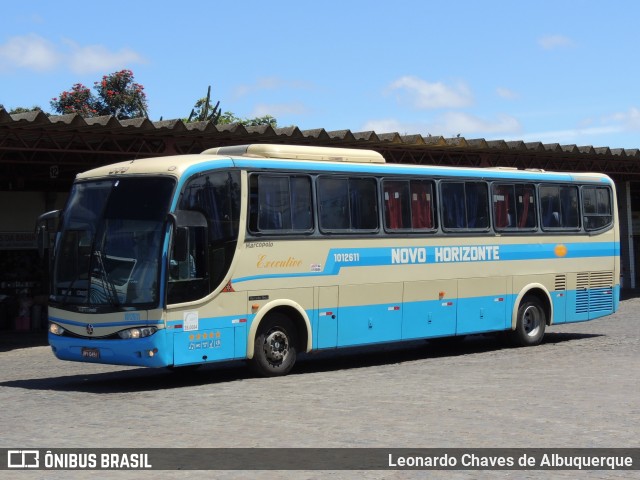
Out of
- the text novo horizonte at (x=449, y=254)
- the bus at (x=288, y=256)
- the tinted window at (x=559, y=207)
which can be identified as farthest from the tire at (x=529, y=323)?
the tinted window at (x=559, y=207)

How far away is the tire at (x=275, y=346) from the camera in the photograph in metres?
16.0

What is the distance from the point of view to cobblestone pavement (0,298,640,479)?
32.9 ft

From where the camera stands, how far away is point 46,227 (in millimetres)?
16391

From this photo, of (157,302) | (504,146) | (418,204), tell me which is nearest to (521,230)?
(418,204)

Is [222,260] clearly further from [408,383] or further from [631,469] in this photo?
[631,469]

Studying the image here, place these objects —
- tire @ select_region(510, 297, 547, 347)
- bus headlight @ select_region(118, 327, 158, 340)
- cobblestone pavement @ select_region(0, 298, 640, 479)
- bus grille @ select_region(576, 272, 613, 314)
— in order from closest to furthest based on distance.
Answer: cobblestone pavement @ select_region(0, 298, 640, 479) → bus headlight @ select_region(118, 327, 158, 340) → tire @ select_region(510, 297, 547, 347) → bus grille @ select_region(576, 272, 613, 314)

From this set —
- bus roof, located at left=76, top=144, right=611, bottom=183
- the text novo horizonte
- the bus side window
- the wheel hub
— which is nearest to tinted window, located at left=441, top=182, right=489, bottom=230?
bus roof, located at left=76, top=144, right=611, bottom=183

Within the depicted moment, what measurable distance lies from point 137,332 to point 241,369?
12.0ft

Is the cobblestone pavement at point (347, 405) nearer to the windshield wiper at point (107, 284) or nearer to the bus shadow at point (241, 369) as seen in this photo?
the bus shadow at point (241, 369)

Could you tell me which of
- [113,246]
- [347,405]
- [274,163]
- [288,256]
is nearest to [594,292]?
[288,256]

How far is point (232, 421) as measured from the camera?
11438mm

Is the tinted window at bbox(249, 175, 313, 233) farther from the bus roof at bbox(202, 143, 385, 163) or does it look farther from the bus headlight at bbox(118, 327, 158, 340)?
the bus headlight at bbox(118, 327, 158, 340)

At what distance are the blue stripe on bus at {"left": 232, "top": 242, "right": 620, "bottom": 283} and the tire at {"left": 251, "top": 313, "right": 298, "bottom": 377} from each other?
0.71 meters

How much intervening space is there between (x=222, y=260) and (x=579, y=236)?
9451 mm
